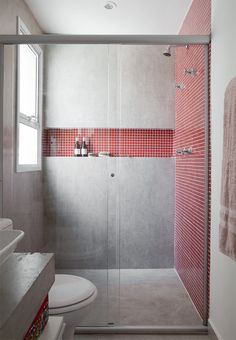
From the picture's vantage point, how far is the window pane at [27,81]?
2463 millimetres

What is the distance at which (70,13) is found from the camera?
279cm

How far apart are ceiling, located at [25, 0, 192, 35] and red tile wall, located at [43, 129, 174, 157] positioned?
1.06 metres

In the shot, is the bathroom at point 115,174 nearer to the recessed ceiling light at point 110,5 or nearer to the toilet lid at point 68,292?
the toilet lid at point 68,292

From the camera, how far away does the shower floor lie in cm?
220

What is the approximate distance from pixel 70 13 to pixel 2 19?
0.79 metres

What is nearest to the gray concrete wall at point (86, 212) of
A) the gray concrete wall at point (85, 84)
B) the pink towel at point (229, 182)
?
the gray concrete wall at point (85, 84)

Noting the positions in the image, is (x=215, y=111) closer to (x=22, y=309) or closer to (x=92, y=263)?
(x=92, y=263)

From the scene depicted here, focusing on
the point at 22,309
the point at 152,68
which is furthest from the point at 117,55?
the point at 22,309

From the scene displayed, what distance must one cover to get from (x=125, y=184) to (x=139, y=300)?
90cm

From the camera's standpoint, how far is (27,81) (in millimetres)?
2574

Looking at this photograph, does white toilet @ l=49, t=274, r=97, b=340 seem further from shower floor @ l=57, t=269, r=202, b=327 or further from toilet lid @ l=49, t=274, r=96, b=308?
shower floor @ l=57, t=269, r=202, b=327

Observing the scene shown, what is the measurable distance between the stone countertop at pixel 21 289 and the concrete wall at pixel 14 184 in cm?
96

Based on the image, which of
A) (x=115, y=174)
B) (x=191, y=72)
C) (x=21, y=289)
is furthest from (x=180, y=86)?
(x=21, y=289)

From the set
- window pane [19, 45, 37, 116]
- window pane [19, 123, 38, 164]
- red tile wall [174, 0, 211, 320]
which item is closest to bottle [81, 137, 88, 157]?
window pane [19, 123, 38, 164]
